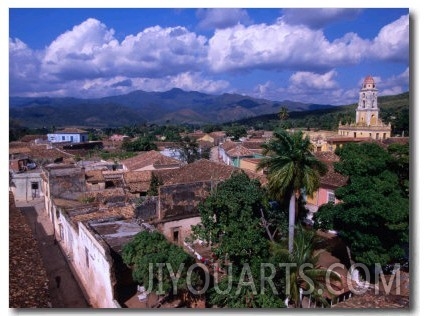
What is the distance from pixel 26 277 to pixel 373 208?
751 centimetres

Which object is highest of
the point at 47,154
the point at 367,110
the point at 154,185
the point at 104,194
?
the point at 367,110

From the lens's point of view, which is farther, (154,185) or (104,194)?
(154,185)

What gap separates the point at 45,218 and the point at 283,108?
23.5 metres

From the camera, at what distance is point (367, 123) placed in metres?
30.4

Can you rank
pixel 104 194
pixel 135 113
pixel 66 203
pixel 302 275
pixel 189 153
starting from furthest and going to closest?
pixel 135 113, pixel 189 153, pixel 104 194, pixel 66 203, pixel 302 275

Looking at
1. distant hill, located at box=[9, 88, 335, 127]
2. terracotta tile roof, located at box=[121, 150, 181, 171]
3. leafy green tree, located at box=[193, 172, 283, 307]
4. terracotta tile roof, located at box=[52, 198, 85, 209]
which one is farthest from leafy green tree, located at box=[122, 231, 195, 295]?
distant hill, located at box=[9, 88, 335, 127]

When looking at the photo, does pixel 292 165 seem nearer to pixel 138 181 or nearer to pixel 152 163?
pixel 138 181

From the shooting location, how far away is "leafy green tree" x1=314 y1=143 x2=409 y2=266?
8.84 metres

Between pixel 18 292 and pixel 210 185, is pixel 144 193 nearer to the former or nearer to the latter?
pixel 210 185

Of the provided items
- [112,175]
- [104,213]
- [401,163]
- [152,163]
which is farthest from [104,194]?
[401,163]

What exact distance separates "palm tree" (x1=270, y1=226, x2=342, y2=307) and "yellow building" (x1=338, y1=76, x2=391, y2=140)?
2238cm

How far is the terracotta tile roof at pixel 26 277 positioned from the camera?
6801mm

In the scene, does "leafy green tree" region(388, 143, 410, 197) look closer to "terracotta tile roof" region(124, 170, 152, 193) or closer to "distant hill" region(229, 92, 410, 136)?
"distant hill" region(229, 92, 410, 136)
